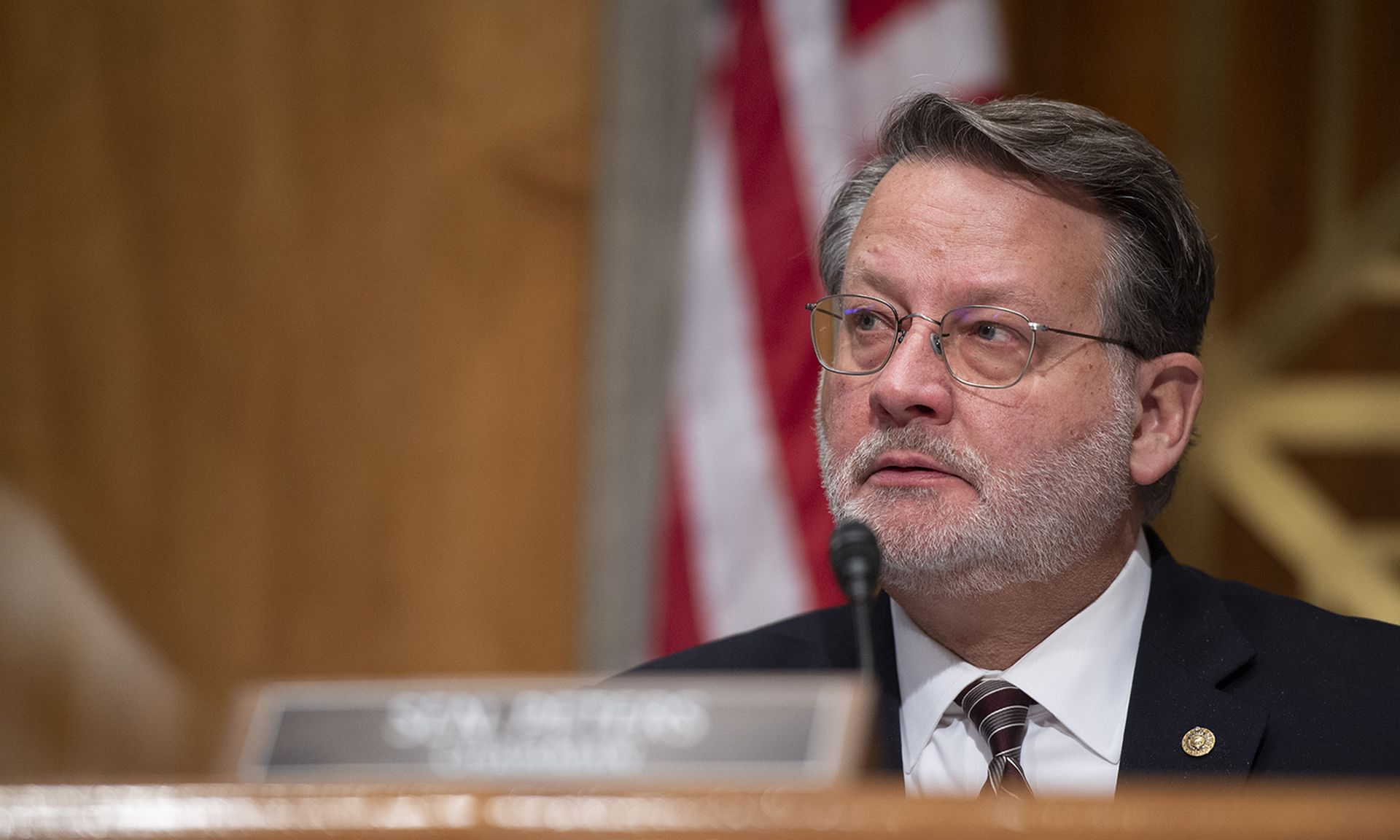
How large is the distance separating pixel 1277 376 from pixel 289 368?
2.26m

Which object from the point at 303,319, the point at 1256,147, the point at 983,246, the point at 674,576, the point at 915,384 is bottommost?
the point at 674,576

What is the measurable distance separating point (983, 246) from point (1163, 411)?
38cm

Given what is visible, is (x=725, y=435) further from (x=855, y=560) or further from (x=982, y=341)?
(x=855, y=560)

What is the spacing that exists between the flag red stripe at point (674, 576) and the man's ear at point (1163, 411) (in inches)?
40.6

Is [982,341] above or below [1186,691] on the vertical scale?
above

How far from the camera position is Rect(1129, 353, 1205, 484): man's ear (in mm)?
1776

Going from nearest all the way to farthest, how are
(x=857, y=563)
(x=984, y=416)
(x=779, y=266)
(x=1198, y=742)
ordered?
(x=857, y=563)
(x=1198, y=742)
(x=984, y=416)
(x=779, y=266)

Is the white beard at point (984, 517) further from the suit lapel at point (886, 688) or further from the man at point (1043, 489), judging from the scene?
the suit lapel at point (886, 688)

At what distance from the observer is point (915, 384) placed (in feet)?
5.33

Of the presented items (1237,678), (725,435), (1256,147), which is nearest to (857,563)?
(1237,678)

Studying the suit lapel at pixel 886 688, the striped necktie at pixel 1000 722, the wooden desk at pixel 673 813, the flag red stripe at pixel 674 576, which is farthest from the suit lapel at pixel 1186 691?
the flag red stripe at pixel 674 576

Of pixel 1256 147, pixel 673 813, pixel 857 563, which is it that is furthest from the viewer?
pixel 1256 147

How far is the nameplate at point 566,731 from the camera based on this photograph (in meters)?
0.87

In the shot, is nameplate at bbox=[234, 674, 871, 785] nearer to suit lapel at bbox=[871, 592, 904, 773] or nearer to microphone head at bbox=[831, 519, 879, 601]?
microphone head at bbox=[831, 519, 879, 601]
